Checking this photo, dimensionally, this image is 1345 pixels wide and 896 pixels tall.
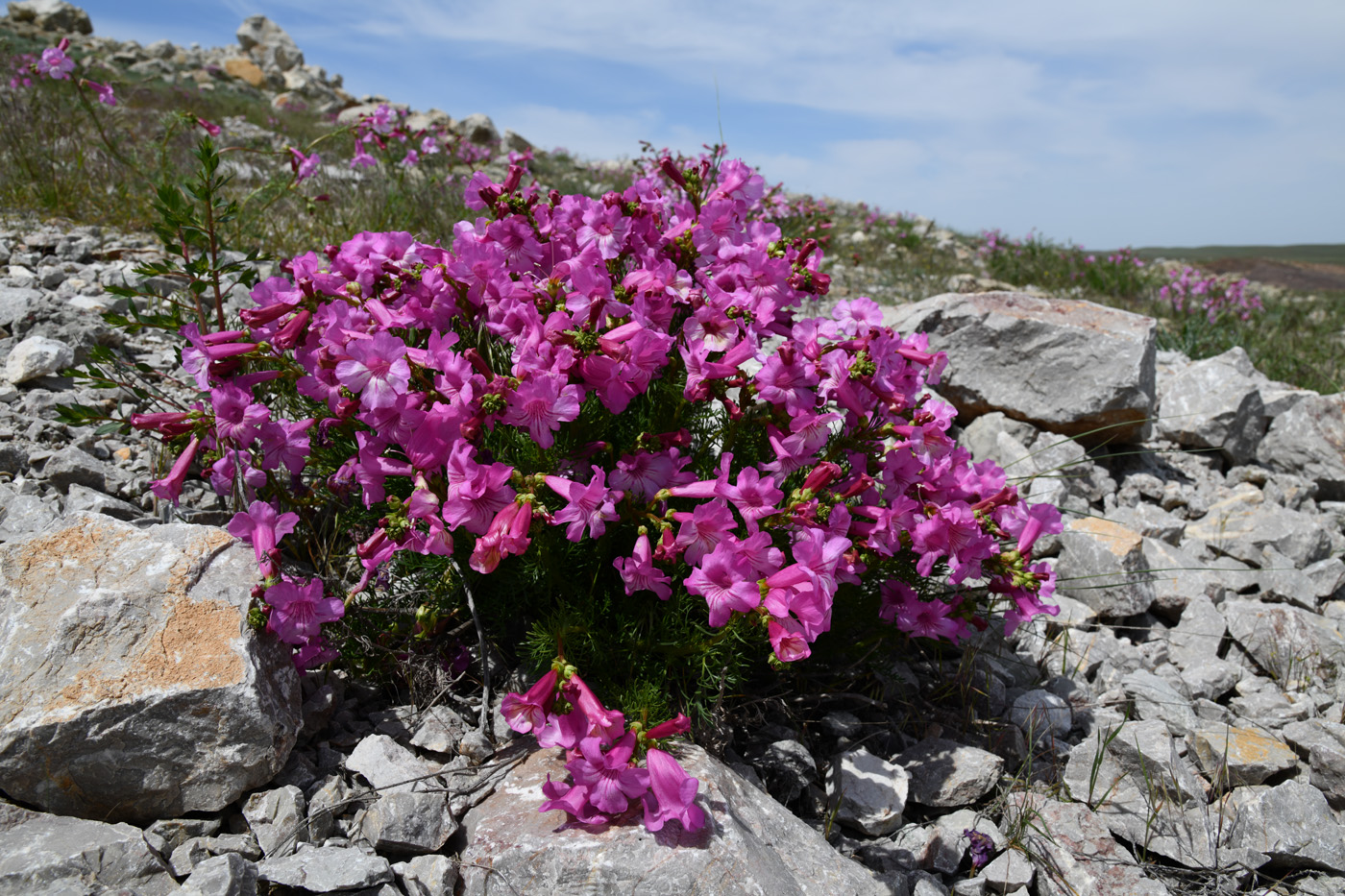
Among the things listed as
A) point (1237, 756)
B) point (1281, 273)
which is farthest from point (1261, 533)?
point (1281, 273)

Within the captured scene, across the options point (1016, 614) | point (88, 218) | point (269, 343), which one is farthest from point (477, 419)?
point (88, 218)

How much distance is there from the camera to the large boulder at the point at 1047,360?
5.02m

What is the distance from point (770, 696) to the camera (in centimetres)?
272

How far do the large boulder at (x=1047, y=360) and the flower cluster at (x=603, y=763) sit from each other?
412cm

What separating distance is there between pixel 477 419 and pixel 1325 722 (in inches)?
143

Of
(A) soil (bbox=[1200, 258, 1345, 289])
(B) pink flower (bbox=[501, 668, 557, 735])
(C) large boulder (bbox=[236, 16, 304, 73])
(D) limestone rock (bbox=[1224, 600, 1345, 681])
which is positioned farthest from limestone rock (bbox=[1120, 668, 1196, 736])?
(C) large boulder (bbox=[236, 16, 304, 73])

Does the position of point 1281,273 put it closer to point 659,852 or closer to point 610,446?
point 610,446

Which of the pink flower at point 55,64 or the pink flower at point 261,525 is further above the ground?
the pink flower at point 55,64

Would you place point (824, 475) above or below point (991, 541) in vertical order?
above

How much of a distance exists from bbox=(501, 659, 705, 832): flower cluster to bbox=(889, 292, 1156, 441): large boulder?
13.5 ft

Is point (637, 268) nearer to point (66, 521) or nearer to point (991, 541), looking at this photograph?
point (991, 541)

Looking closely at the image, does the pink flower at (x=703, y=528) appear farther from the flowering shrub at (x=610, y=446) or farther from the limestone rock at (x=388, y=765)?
the limestone rock at (x=388, y=765)

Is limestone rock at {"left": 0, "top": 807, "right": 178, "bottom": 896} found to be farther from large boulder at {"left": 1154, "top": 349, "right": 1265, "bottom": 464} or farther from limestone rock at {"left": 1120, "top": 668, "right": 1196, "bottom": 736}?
large boulder at {"left": 1154, "top": 349, "right": 1265, "bottom": 464}

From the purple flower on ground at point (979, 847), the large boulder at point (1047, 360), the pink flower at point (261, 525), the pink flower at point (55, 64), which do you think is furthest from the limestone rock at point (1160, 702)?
the pink flower at point (55, 64)
